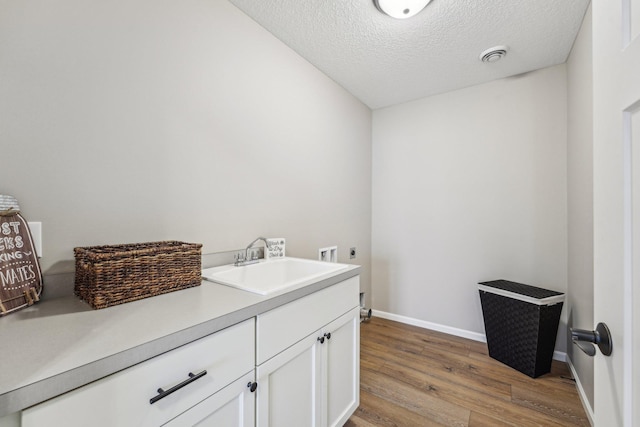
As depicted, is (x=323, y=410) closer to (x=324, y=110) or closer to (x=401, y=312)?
(x=401, y=312)

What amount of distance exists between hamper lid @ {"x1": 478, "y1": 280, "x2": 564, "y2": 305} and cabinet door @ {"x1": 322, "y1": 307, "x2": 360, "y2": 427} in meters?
1.30

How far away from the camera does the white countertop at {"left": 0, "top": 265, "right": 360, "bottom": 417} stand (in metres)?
0.48

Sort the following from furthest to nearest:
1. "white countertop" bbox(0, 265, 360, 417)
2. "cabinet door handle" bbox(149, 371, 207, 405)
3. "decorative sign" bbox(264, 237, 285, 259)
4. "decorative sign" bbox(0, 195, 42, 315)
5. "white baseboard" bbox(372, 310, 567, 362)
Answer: "white baseboard" bbox(372, 310, 567, 362), "decorative sign" bbox(264, 237, 285, 259), "decorative sign" bbox(0, 195, 42, 315), "cabinet door handle" bbox(149, 371, 207, 405), "white countertop" bbox(0, 265, 360, 417)

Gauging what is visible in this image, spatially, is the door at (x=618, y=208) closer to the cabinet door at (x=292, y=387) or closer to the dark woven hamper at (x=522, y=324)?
the cabinet door at (x=292, y=387)

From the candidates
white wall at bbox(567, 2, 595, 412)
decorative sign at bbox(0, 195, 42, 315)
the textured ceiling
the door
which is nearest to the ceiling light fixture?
the textured ceiling

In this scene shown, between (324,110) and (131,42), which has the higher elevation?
(324,110)

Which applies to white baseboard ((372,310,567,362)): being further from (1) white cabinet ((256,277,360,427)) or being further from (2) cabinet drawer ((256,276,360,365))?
(2) cabinet drawer ((256,276,360,365))

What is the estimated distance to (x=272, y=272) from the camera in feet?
5.18

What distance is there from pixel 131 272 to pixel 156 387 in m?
0.40

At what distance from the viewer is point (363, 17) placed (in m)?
1.63

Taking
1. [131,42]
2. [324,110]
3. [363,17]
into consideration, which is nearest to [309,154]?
[324,110]

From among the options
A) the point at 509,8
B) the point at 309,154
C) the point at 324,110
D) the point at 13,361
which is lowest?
the point at 13,361

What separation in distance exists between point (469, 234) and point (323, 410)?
78.6 inches

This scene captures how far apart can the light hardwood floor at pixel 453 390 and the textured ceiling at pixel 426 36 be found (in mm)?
2350
